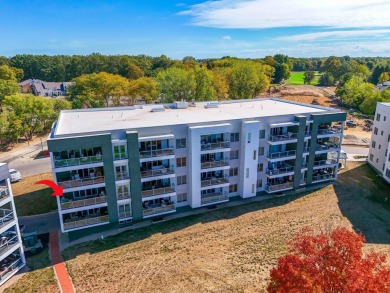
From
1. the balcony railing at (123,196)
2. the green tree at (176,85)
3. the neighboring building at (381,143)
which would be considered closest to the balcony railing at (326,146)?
the neighboring building at (381,143)

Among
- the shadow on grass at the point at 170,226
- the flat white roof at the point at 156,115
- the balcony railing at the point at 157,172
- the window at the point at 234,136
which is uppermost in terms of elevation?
the flat white roof at the point at 156,115

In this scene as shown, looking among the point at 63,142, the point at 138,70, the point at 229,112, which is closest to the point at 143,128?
the point at 63,142

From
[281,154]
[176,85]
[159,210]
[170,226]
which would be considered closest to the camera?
[170,226]

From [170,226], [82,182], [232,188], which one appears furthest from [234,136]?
[82,182]

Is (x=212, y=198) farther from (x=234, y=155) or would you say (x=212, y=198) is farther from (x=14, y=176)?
(x=14, y=176)

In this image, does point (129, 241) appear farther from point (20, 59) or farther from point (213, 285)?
point (20, 59)

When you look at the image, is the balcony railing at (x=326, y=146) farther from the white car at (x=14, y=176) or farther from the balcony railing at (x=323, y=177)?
the white car at (x=14, y=176)
